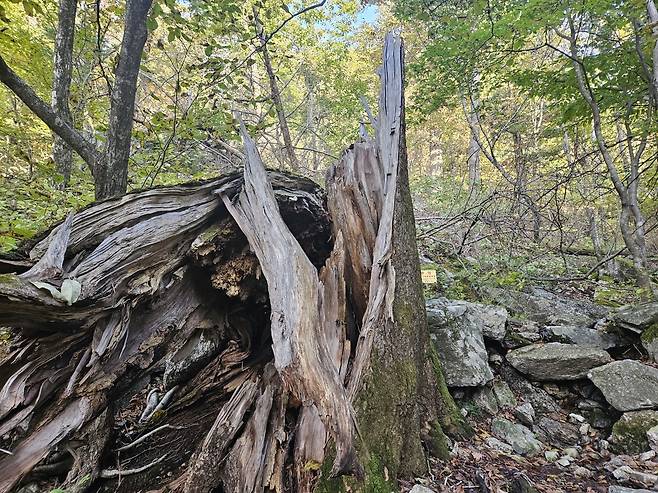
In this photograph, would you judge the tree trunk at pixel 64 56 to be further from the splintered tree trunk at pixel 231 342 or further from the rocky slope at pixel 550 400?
the rocky slope at pixel 550 400

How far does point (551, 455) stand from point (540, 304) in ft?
12.0

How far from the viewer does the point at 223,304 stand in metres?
3.21

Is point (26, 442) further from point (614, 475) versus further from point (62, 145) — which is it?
point (62, 145)

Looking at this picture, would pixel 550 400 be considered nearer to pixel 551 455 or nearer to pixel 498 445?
pixel 551 455

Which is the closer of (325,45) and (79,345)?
(79,345)

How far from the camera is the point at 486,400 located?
3316 mm

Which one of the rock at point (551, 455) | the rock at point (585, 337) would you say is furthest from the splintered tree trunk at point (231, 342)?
the rock at point (585, 337)

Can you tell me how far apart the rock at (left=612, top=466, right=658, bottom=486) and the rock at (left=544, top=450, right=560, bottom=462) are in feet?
1.14

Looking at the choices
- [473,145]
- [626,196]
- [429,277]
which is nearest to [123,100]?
[429,277]

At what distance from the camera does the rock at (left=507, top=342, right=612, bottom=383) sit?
3.49m

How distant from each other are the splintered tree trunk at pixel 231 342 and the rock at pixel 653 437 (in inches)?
56.3

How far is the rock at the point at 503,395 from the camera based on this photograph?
337 cm

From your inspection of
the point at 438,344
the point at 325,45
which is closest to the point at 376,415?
the point at 438,344

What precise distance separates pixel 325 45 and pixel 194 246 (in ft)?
41.3
